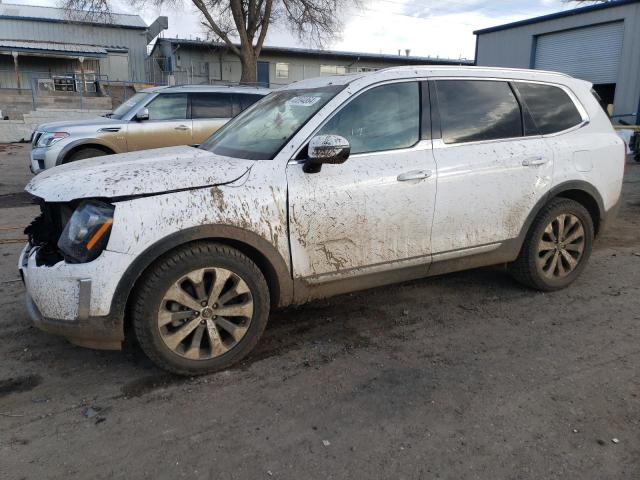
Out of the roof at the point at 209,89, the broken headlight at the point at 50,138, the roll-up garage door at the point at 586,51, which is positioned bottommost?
the broken headlight at the point at 50,138

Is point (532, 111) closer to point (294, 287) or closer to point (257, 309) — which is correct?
point (294, 287)

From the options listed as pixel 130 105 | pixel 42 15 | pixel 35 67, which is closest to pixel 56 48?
pixel 35 67

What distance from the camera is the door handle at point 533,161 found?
4.15 meters

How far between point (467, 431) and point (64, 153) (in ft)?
27.3

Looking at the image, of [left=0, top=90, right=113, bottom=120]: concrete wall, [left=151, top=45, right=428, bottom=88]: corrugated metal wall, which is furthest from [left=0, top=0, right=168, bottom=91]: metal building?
[left=0, top=90, right=113, bottom=120]: concrete wall

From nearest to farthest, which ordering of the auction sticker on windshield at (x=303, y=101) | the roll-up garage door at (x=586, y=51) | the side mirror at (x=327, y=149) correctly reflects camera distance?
1. the side mirror at (x=327, y=149)
2. the auction sticker on windshield at (x=303, y=101)
3. the roll-up garage door at (x=586, y=51)

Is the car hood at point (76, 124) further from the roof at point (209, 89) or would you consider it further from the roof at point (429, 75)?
the roof at point (429, 75)

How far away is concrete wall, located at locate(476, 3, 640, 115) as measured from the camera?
18.4m

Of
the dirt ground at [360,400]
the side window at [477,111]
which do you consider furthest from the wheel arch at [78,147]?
the side window at [477,111]

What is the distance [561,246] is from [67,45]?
3921 centimetres

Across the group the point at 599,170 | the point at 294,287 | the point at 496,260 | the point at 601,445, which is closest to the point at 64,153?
the point at 294,287

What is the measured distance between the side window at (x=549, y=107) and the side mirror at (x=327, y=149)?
1.98 m

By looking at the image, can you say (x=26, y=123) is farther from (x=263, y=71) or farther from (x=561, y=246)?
(x=561, y=246)

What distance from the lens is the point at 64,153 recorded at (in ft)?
28.7
